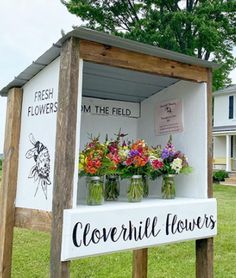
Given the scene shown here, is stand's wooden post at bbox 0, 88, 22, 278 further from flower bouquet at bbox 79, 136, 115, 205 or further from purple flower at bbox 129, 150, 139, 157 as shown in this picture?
purple flower at bbox 129, 150, 139, 157

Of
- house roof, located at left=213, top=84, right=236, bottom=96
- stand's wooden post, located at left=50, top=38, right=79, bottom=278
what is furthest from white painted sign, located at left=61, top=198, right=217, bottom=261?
house roof, located at left=213, top=84, right=236, bottom=96

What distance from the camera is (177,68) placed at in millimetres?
2793

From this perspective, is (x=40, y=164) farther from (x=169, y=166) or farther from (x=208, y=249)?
(x=208, y=249)

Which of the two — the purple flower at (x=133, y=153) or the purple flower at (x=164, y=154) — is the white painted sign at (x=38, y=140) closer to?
the purple flower at (x=133, y=153)

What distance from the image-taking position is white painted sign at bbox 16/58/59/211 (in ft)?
8.08

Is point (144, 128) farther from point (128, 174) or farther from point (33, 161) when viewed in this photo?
point (33, 161)

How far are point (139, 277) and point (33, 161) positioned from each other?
1.63 metres

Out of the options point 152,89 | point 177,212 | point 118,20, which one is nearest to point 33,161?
point 177,212

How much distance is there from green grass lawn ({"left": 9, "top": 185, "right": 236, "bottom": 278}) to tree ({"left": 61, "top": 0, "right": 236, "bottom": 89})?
1242 centimetres

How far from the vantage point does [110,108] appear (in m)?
3.33

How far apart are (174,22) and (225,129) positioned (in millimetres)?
6736

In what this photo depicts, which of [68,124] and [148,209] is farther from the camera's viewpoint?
[148,209]

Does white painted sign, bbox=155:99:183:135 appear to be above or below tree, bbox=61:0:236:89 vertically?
below

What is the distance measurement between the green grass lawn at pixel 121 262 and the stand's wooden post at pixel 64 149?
2.21 metres
